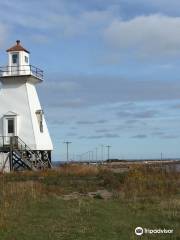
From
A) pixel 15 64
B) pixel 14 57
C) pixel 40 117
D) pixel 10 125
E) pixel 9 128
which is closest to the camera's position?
pixel 10 125

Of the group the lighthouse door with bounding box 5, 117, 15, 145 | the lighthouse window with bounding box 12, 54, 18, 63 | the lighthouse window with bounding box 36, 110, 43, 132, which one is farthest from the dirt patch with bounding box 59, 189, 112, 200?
the lighthouse window with bounding box 12, 54, 18, 63

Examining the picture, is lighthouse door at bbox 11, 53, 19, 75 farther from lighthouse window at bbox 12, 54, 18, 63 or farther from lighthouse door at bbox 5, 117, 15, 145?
lighthouse door at bbox 5, 117, 15, 145

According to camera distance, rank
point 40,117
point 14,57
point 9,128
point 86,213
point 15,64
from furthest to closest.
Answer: point 40,117
point 15,64
point 14,57
point 9,128
point 86,213

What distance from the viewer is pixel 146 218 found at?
1454cm

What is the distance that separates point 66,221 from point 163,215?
10.1ft

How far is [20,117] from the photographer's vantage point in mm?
42375

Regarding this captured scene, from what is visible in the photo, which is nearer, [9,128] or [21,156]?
[21,156]

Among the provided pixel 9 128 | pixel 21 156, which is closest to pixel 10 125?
pixel 9 128

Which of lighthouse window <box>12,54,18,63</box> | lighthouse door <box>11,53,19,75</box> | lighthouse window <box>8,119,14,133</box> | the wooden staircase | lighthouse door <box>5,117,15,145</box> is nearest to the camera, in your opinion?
the wooden staircase

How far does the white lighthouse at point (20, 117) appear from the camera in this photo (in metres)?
41.3

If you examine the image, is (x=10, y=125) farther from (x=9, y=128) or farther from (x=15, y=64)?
(x=15, y=64)

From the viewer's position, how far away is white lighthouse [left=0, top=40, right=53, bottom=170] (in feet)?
136

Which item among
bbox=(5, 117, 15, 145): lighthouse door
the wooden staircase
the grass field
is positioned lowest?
the grass field

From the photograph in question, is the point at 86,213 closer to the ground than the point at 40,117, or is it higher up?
closer to the ground
